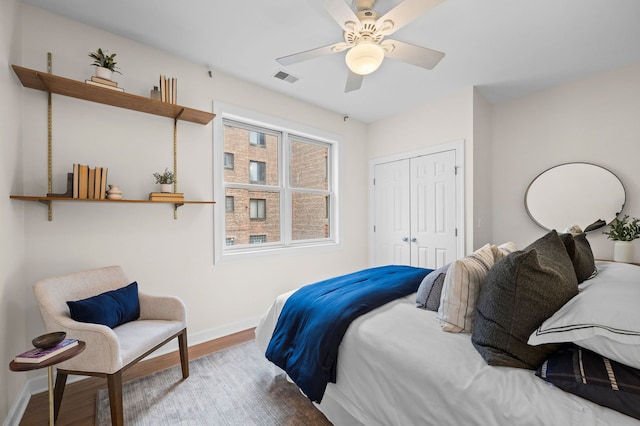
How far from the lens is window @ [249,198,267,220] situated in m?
3.33

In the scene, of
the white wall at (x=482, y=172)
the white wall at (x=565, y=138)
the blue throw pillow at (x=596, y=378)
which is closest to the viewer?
the blue throw pillow at (x=596, y=378)

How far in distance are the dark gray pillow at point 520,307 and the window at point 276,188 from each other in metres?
2.47

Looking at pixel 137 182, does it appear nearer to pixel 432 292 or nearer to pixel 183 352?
pixel 183 352

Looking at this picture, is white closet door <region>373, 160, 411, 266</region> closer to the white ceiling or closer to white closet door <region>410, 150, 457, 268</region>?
white closet door <region>410, 150, 457, 268</region>

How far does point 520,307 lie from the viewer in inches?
41.1

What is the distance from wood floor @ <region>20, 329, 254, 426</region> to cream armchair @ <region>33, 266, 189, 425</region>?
0.13 metres

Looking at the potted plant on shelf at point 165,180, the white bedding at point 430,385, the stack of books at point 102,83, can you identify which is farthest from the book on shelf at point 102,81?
the white bedding at point 430,385

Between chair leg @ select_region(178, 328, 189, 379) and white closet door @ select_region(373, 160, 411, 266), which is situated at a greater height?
white closet door @ select_region(373, 160, 411, 266)

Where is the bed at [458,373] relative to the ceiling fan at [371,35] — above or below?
below

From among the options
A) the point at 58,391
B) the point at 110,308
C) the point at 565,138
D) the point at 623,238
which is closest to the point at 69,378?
the point at 58,391

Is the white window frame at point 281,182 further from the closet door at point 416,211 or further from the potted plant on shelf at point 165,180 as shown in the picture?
the closet door at point 416,211

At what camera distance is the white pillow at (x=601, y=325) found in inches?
33.2

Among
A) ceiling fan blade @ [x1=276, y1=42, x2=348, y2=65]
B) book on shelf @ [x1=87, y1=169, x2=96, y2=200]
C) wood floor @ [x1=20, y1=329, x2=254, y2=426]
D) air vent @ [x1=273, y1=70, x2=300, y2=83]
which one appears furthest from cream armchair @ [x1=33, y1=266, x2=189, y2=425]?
air vent @ [x1=273, y1=70, x2=300, y2=83]

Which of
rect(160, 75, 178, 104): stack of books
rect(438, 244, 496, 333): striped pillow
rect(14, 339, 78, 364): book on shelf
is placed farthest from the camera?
rect(160, 75, 178, 104): stack of books
